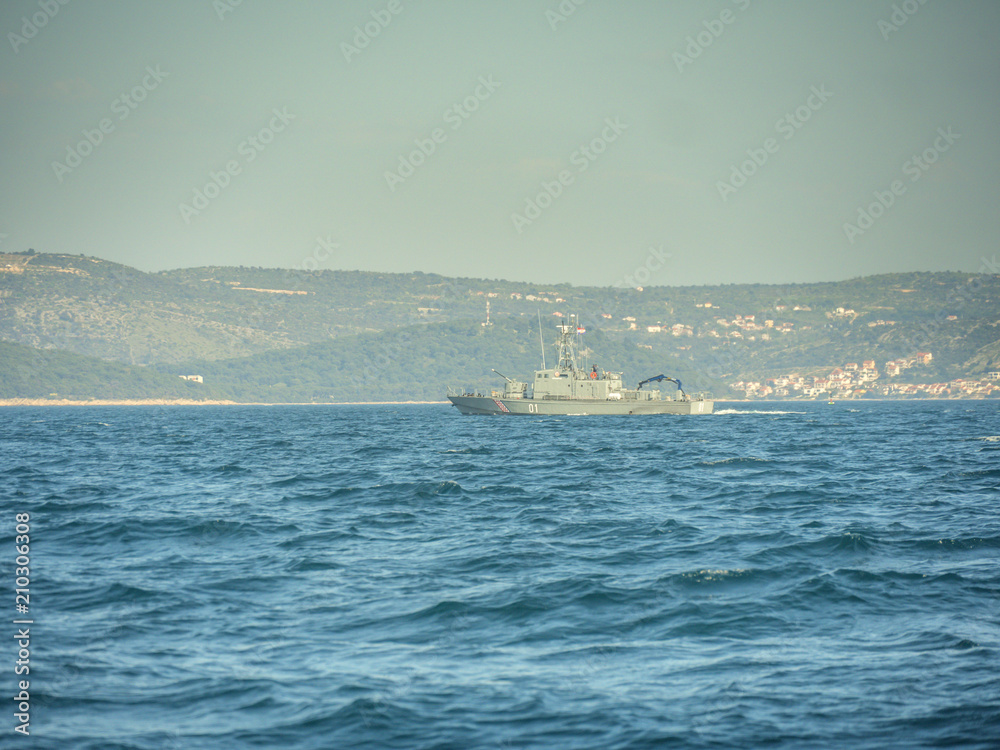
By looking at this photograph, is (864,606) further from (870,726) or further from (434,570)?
(434,570)

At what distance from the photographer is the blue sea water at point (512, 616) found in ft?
33.8

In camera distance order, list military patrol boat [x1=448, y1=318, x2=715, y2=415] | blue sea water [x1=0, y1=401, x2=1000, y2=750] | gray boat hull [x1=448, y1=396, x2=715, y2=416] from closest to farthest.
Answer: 1. blue sea water [x1=0, y1=401, x2=1000, y2=750]
2. gray boat hull [x1=448, y1=396, x2=715, y2=416]
3. military patrol boat [x1=448, y1=318, x2=715, y2=415]

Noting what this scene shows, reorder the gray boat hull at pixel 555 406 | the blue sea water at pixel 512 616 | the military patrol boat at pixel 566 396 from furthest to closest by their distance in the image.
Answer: the military patrol boat at pixel 566 396, the gray boat hull at pixel 555 406, the blue sea water at pixel 512 616

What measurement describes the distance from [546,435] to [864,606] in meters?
60.5

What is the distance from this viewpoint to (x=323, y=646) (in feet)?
43.5

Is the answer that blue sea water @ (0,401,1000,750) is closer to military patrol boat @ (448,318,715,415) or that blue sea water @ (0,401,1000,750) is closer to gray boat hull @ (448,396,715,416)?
gray boat hull @ (448,396,715,416)

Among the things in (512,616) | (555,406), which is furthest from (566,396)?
(512,616)

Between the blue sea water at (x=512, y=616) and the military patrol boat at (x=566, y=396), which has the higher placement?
the military patrol boat at (x=566, y=396)

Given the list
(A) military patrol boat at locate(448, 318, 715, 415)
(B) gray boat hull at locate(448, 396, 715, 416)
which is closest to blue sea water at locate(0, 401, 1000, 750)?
(B) gray boat hull at locate(448, 396, 715, 416)

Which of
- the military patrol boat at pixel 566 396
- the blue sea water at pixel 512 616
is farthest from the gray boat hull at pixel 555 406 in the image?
the blue sea water at pixel 512 616

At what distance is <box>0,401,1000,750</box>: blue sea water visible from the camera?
33.8 ft

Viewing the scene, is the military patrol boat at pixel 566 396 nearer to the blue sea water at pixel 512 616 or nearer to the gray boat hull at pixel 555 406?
the gray boat hull at pixel 555 406

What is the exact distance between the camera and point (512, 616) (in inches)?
596

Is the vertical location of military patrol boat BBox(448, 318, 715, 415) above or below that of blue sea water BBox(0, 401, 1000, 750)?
above
